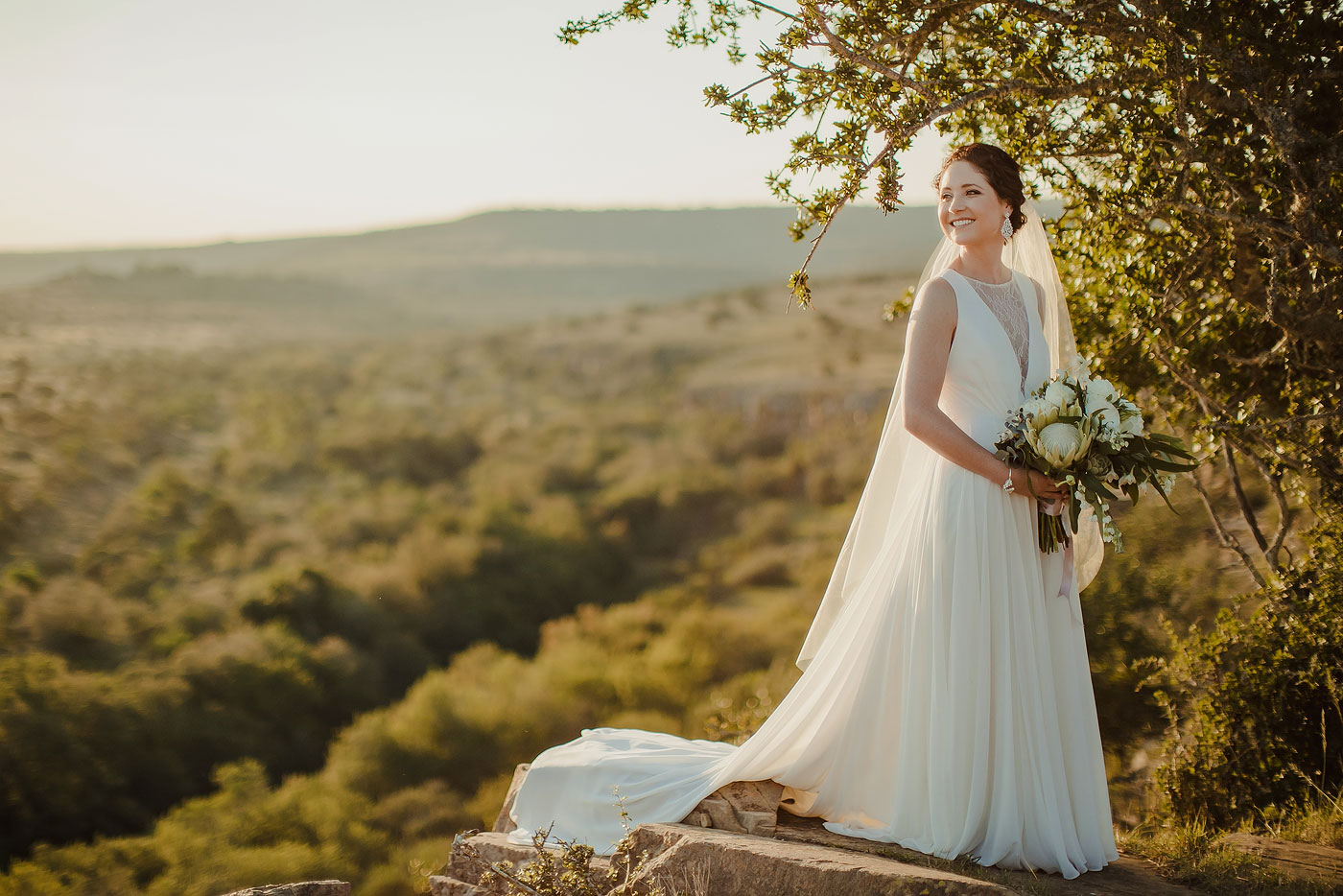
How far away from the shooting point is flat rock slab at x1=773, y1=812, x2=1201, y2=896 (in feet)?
10.2

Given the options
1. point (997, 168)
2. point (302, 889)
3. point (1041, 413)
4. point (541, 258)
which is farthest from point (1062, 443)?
point (541, 258)

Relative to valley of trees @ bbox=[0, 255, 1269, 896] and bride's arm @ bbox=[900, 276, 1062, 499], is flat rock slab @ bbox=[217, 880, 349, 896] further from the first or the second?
valley of trees @ bbox=[0, 255, 1269, 896]

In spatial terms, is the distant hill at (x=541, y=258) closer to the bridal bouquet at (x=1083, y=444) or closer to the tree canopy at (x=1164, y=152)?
the tree canopy at (x=1164, y=152)

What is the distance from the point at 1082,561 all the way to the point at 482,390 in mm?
36308

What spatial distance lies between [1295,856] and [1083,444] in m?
1.97

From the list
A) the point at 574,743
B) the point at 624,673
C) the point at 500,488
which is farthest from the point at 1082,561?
the point at 500,488

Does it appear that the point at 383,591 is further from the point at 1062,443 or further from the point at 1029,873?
the point at 1062,443

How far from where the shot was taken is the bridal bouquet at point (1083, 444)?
3205 mm

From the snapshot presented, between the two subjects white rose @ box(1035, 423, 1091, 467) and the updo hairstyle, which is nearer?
white rose @ box(1035, 423, 1091, 467)

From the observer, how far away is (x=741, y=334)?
42.4 metres

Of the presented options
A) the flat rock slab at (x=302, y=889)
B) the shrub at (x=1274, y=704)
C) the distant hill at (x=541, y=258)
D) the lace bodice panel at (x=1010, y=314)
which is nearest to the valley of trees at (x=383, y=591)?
the shrub at (x=1274, y=704)

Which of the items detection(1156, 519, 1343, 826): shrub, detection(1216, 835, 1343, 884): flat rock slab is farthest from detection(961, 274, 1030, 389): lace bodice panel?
detection(1156, 519, 1343, 826): shrub

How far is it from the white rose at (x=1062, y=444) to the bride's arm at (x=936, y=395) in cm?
15

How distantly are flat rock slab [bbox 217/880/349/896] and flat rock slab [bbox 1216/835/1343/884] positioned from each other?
3.48m
